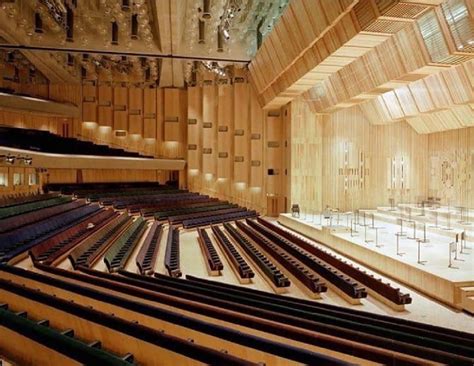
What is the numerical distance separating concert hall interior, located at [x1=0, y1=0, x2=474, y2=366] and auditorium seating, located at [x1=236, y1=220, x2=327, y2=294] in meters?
0.03

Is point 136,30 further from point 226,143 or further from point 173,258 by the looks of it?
point 226,143

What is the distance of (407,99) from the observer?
7750 mm

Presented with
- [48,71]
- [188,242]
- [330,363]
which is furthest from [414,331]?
[48,71]

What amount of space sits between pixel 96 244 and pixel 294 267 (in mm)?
2175

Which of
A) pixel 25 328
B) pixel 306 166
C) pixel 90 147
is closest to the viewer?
pixel 25 328

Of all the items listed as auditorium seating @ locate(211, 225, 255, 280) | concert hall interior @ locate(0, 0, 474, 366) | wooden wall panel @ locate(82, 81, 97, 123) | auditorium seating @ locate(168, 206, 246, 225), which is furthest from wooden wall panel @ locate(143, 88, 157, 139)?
auditorium seating @ locate(211, 225, 255, 280)

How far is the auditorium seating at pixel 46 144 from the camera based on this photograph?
830 cm

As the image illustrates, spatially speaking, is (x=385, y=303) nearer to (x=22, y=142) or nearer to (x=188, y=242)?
(x=188, y=242)

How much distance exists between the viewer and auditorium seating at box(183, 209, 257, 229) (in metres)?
7.20

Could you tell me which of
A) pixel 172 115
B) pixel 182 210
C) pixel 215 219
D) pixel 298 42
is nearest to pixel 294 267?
pixel 298 42

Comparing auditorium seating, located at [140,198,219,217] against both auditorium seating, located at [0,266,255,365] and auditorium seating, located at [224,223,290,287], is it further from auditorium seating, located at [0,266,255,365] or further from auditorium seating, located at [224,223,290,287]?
auditorium seating, located at [0,266,255,365]

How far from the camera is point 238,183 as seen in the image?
1068cm

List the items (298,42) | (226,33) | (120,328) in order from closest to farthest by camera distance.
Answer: (120,328) → (298,42) → (226,33)

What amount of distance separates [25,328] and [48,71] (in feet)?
32.0
